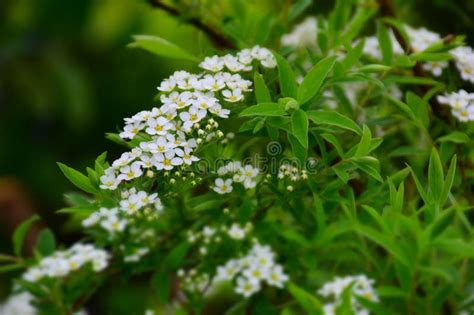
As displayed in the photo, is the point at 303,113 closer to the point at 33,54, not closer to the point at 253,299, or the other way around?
the point at 253,299

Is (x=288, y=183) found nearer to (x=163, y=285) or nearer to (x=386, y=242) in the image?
(x=386, y=242)

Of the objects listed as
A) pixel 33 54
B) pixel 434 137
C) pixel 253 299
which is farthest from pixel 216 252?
pixel 33 54

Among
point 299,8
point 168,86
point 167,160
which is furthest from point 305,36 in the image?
point 167,160

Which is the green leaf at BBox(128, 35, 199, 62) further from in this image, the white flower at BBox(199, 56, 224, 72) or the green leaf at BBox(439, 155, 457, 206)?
the green leaf at BBox(439, 155, 457, 206)

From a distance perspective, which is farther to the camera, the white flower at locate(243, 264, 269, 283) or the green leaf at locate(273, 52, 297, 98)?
the white flower at locate(243, 264, 269, 283)

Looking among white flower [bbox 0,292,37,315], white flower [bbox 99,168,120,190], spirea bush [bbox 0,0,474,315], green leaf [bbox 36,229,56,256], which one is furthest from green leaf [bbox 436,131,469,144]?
white flower [bbox 0,292,37,315]

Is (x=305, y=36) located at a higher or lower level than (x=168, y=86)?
higher
